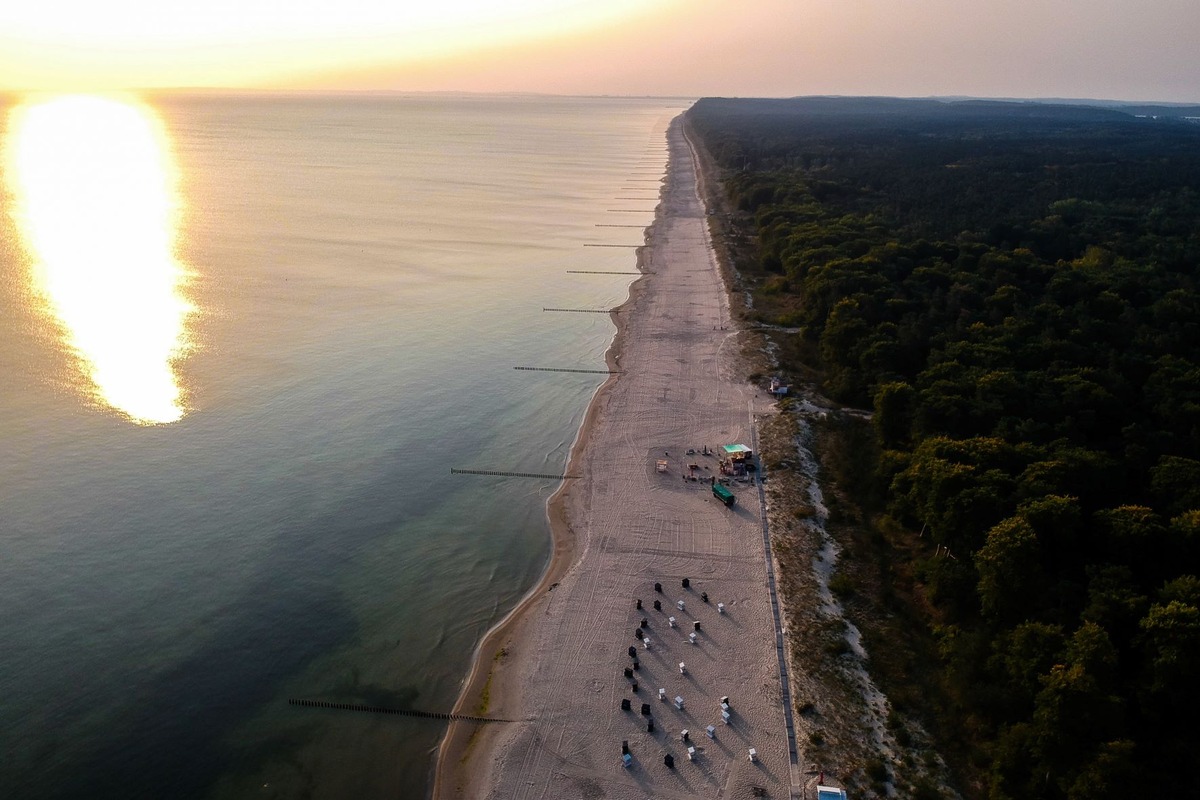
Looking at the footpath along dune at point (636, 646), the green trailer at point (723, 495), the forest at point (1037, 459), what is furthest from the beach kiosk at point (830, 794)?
the green trailer at point (723, 495)

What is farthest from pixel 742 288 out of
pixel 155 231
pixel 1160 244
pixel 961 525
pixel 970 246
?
pixel 155 231

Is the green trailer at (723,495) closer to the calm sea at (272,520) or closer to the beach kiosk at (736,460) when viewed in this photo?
the beach kiosk at (736,460)

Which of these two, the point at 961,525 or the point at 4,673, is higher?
the point at 961,525

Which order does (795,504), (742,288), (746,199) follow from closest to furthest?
(795,504) → (742,288) → (746,199)

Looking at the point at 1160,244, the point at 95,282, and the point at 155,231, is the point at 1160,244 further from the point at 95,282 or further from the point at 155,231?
the point at 155,231

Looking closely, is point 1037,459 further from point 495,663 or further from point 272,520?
point 272,520

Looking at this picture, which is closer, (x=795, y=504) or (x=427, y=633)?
(x=427, y=633)

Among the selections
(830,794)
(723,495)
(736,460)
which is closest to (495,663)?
(830,794)
